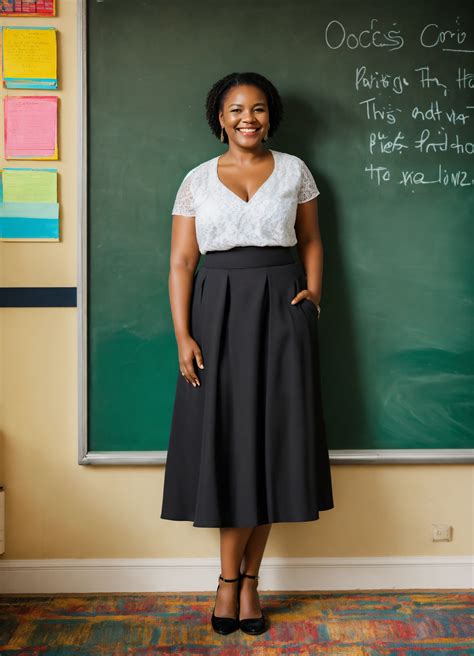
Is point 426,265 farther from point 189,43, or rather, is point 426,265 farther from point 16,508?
point 16,508

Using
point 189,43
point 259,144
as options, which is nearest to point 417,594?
point 259,144

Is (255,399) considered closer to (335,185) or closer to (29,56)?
(335,185)

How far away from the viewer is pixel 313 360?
6.99ft

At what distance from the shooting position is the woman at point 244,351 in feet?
6.77

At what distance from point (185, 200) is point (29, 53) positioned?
79 cm

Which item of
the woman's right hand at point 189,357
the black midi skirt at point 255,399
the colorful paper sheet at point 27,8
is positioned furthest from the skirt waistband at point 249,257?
the colorful paper sheet at point 27,8

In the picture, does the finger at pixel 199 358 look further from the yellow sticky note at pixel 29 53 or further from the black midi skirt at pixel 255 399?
the yellow sticky note at pixel 29 53

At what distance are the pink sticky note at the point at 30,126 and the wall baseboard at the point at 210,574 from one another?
148 centimetres

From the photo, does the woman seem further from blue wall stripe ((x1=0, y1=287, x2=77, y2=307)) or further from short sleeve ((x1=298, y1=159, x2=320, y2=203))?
blue wall stripe ((x1=0, y1=287, x2=77, y2=307))

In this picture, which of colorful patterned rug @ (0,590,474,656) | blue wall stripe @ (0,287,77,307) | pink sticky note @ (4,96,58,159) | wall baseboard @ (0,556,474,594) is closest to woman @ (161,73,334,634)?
colorful patterned rug @ (0,590,474,656)

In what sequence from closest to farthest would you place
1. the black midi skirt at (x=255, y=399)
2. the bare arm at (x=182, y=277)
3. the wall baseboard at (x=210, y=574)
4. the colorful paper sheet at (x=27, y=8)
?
the black midi skirt at (x=255, y=399) → the bare arm at (x=182, y=277) → the colorful paper sheet at (x=27, y=8) → the wall baseboard at (x=210, y=574)

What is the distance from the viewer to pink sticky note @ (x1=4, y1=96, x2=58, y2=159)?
234 centimetres

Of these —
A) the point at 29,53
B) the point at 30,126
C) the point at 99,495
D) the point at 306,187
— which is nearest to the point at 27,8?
the point at 29,53

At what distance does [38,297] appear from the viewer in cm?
240
